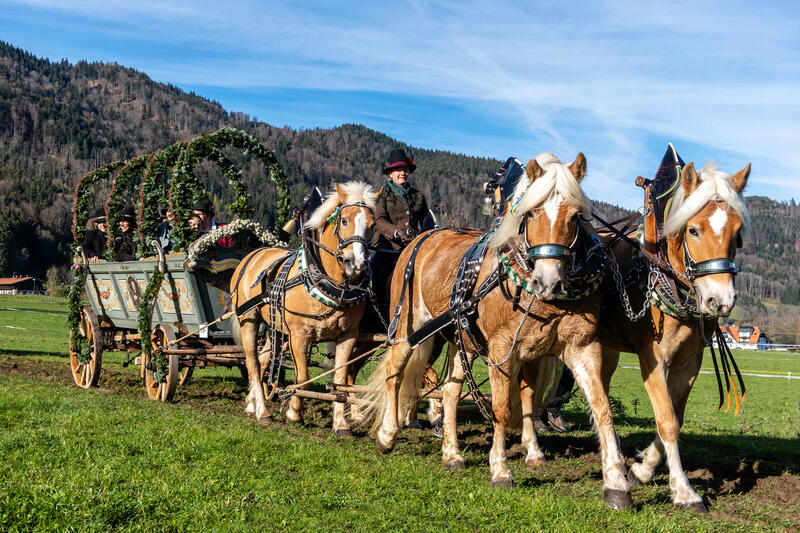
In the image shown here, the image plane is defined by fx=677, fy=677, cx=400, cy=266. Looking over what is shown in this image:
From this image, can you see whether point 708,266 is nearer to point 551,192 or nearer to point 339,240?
point 551,192

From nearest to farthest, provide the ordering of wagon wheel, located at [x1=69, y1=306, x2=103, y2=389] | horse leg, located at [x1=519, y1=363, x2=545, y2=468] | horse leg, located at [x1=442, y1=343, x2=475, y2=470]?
1. horse leg, located at [x1=442, y1=343, x2=475, y2=470]
2. horse leg, located at [x1=519, y1=363, x2=545, y2=468]
3. wagon wheel, located at [x1=69, y1=306, x2=103, y2=389]

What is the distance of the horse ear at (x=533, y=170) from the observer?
15.1ft

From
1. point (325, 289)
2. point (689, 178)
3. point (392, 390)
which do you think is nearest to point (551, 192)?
point (689, 178)

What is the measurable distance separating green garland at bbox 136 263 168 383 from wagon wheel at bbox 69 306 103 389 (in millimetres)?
1171

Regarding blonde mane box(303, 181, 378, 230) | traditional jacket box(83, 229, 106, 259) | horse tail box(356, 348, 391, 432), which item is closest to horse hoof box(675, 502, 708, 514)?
horse tail box(356, 348, 391, 432)

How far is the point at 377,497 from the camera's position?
467 cm

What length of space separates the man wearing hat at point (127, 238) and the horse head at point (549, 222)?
27.2ft

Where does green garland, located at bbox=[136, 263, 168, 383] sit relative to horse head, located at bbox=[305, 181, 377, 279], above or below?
below

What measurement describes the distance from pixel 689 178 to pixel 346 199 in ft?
11.5

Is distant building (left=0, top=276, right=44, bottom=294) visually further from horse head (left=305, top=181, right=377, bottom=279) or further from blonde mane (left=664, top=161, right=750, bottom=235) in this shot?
blonde mane (left=664, top=161, right=750, bottom=235)

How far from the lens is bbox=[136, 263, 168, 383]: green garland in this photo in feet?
29.4

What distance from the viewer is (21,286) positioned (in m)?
78.8

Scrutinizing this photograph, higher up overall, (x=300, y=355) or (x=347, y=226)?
(x=347, y=226)

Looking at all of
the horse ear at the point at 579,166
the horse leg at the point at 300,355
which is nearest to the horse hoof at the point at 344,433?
the horse leg at the point at 300,355
